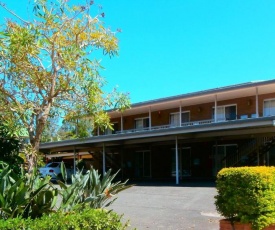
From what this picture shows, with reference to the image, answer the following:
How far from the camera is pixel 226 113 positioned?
2664 centimetres

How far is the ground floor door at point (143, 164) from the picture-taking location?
3247 cm

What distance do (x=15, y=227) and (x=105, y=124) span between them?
3315 mm

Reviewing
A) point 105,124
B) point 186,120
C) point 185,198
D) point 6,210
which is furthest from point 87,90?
point 186,120

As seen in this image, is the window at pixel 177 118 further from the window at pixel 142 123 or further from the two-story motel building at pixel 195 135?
the window at pixel 142 123

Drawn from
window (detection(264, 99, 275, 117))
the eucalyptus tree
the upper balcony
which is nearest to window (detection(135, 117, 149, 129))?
the upper balcony

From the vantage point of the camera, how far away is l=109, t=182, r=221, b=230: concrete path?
1003 centimetres

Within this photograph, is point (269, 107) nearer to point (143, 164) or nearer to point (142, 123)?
point (142, 123)

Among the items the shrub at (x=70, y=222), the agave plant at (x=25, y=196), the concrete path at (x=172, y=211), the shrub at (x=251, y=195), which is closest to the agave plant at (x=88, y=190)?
the agave plant at (x=25, y=196)

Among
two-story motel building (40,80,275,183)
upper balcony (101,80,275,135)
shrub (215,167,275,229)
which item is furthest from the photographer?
upper balcony (101,80,275,135)

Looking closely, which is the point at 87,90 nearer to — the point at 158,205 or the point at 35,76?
the point at 35,76

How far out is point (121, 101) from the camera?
24.6 ft

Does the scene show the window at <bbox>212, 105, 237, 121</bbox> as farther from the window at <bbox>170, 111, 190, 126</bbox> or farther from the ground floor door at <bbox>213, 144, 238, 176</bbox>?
the window at <bbox>170, 111, 190, 126</bbox>

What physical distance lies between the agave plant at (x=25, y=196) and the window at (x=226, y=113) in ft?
72.2

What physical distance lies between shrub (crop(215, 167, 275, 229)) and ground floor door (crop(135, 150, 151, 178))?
25249 millimetres
